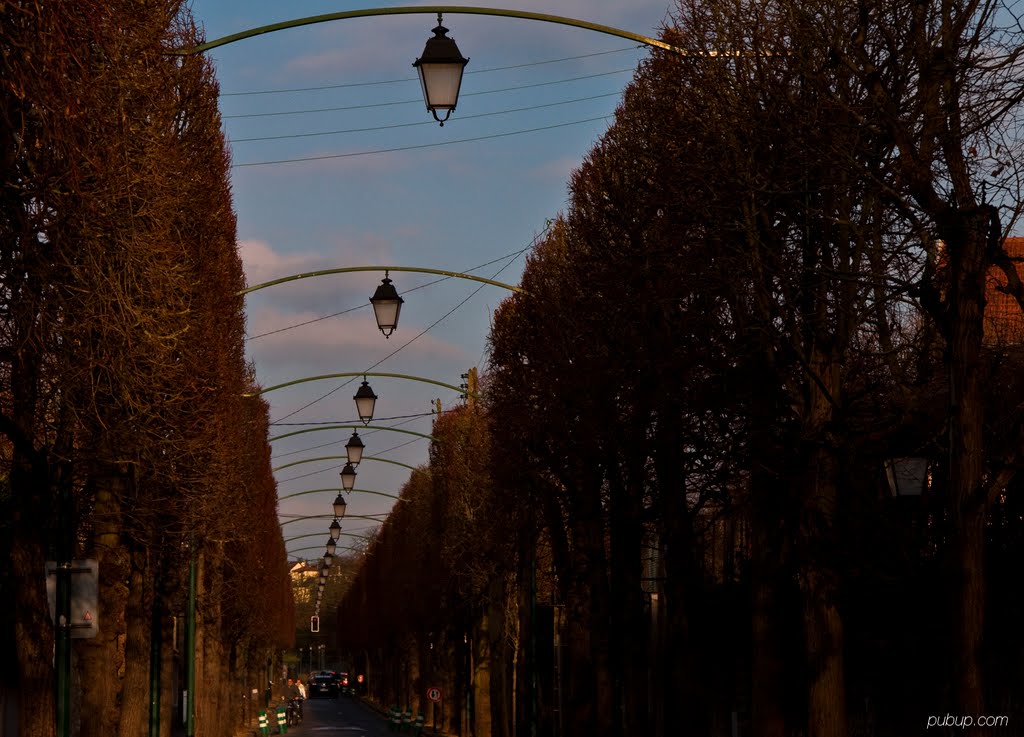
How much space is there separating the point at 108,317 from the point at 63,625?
3261 mm

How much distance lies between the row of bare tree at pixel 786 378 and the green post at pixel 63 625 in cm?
735

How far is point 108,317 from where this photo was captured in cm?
1571

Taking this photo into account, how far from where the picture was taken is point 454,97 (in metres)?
15.5

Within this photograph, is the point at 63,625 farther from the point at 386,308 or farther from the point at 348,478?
the point at 348,478

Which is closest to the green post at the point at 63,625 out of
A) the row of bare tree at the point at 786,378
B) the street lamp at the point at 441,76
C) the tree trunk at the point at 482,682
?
the street lamp at the point at 441,76

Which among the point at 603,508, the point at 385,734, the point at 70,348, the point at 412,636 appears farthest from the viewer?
the point at 412,636

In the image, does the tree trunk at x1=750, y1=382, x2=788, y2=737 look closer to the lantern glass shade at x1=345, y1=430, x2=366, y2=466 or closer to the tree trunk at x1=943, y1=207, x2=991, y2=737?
the tree trunk at x1=943, y1=207, x2=991, y2=737

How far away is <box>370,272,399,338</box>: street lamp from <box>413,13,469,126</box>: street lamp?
9742mm

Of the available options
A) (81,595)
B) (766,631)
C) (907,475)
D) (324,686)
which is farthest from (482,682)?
(324,686)

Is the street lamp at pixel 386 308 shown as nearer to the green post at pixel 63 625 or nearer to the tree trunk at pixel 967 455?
the green post at pixel 63 625

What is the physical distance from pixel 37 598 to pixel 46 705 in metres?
1.17

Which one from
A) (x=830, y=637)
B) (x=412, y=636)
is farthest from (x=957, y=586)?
(x=412, y=636)

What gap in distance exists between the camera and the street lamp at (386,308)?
82.8 ft

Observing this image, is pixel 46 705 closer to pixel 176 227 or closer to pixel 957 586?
pixel 176 227
